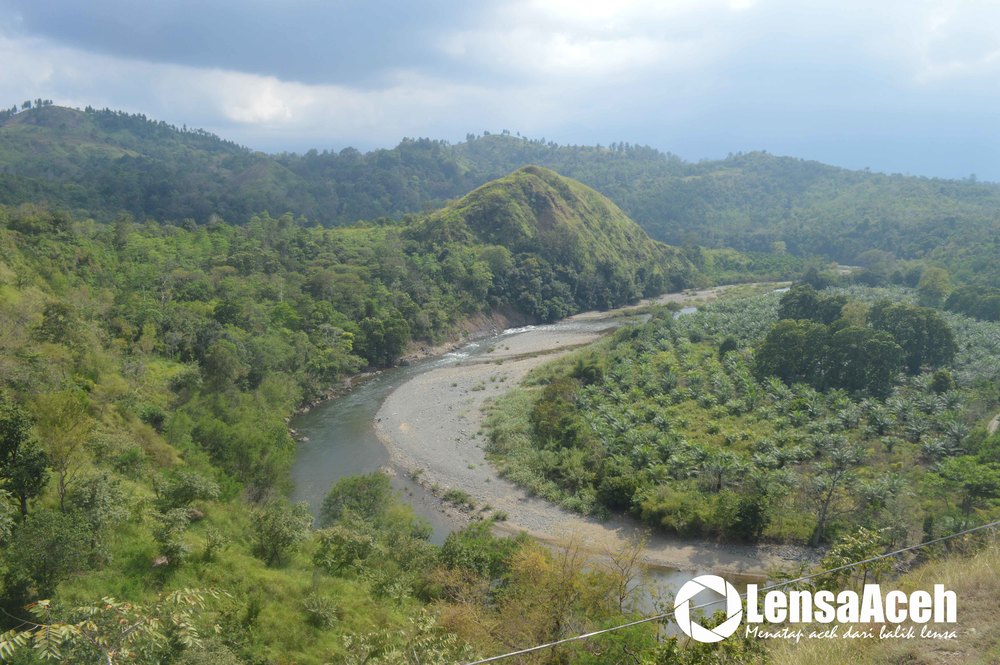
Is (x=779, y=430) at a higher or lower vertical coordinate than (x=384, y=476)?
lower

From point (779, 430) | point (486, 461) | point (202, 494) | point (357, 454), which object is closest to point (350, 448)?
point (357, 454)

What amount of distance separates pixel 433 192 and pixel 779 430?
498 feet

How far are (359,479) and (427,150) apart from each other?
612 feet

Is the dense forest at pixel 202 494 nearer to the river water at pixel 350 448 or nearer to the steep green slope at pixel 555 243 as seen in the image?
the river water at pixel 350 448

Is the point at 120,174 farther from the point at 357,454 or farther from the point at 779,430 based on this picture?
the point at 779,430

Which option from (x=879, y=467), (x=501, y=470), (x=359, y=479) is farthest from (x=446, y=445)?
(x=879, y=467)

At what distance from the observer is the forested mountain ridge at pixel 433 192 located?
4259 inches

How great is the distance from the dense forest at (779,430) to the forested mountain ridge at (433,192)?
49740 mm

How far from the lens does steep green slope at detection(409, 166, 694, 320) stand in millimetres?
84375

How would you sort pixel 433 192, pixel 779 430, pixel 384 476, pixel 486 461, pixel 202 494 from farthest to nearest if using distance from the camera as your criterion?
pixel 433 192
pixel 486 461
pixel 779 430
pixel 384 476
pixel 202 494

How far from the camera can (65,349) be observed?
1057 inches

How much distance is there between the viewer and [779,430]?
33.7 meters

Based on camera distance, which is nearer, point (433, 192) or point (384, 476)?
point (384, 476)

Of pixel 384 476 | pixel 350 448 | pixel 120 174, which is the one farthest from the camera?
pixel 120 174
